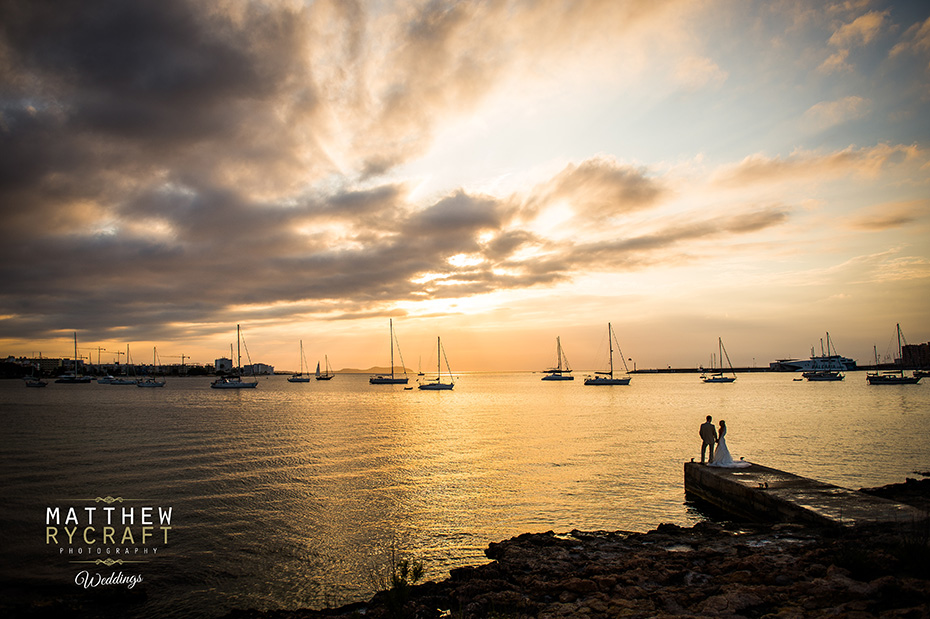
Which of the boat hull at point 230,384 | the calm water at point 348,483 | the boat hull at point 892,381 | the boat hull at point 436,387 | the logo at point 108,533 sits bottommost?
the boat hull at point 892,381

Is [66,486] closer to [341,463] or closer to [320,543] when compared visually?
[341,463]

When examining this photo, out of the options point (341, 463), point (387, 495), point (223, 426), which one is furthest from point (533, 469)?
point (223, 426)

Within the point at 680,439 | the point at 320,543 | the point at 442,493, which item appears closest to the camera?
the point at 320,543

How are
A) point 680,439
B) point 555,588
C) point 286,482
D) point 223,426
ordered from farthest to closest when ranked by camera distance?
point 223,426
point 680,439
point 286,482
point 555,588

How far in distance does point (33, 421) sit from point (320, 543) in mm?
56657

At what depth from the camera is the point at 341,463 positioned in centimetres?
3166

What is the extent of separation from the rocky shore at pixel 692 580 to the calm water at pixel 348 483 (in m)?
3.02

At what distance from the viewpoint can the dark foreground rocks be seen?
8.80 metres

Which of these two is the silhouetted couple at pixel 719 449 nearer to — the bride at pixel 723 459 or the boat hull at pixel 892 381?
the bride at pixel 723 459

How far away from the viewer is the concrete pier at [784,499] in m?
13.9

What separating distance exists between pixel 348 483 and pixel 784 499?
19.7 meters

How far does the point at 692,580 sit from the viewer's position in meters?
10.8

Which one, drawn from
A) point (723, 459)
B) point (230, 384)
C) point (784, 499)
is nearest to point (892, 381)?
point (723, 459)

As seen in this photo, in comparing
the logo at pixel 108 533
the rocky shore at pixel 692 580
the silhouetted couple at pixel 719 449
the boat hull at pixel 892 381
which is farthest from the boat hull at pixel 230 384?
the boat hull at pixel 892 381
